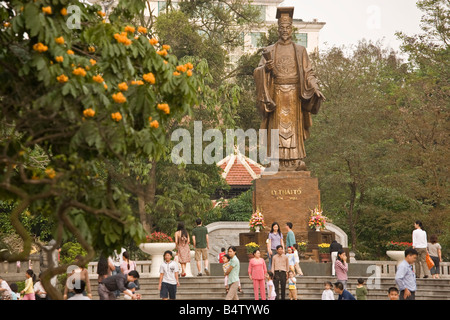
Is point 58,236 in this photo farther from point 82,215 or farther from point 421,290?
point 421,290

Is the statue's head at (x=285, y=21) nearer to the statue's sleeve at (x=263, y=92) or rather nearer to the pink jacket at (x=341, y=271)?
the statue's sleeve at (x=263, y=92)

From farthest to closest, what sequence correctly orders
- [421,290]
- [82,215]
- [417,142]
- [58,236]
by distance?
[417,142], [421,290], [82,215], [58,236]

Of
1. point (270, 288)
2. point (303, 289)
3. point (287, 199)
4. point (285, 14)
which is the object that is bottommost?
point (303, 289)

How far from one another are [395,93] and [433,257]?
41.3ft

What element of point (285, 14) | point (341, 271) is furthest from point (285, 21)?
point (341, 271)

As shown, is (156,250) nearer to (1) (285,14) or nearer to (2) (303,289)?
(2) (303,289)

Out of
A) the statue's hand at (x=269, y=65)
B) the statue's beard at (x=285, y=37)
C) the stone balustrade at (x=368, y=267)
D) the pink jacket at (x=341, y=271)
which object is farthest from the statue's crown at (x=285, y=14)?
the pink jacket at (x=341, y=271)

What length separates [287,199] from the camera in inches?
810

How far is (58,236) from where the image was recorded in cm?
732

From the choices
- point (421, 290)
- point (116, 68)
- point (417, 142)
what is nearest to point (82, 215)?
point (116, 68)

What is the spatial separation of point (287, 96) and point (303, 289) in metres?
5.87

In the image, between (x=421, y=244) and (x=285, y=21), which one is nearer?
(x=421, y=244)

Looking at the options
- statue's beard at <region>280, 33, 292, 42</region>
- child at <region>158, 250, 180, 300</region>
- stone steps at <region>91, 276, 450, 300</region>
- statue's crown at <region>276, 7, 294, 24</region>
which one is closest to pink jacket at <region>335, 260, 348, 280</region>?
stone steps at <region>91, 276, 450, 300</region>

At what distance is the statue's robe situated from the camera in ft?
68.9
